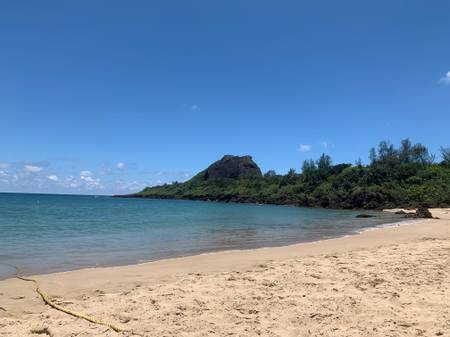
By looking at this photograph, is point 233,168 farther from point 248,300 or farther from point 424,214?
point 248,300

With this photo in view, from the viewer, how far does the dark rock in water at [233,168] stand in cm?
17175

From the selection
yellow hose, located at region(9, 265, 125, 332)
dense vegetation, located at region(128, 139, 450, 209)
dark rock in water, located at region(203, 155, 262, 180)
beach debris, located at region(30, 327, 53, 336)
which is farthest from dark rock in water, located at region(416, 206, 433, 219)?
dark rock in water, located at region(203, 155, 262, 180)

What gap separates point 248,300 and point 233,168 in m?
165

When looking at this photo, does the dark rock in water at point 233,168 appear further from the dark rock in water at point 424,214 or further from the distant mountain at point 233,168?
the dark rock in water at point 424,214

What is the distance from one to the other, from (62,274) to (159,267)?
8.67ft

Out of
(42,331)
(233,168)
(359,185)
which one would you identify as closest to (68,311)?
(42,331)

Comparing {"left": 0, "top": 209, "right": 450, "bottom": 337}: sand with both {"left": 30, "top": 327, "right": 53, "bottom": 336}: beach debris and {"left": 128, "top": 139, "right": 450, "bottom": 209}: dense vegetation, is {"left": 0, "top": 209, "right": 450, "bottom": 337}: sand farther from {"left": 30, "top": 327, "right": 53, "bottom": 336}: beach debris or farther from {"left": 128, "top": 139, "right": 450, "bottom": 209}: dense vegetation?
{"left": 128, "top": 139, "right": 450, "bottom": 209}: dense vegetation

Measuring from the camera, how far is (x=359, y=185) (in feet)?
293

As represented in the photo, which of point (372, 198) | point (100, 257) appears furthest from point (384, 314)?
point (372, 198)

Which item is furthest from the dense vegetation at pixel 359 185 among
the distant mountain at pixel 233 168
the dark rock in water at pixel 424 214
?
the dark rock in water at pixel 424 214

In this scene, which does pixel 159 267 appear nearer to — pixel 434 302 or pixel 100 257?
pixel 100 257

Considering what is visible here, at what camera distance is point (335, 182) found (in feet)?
323

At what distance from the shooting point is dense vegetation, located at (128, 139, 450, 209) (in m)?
72.2

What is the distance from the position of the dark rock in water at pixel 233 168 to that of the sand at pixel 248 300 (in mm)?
157123
